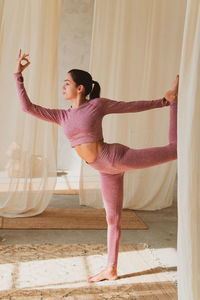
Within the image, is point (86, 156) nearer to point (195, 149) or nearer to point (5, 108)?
point (195, 149)

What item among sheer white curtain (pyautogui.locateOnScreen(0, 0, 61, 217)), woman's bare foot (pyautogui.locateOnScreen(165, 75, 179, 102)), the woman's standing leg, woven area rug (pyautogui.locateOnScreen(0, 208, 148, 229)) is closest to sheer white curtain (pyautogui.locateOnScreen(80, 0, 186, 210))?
woven area rug (pyautogui.locateOnScreen(0, 208, 148, 229))

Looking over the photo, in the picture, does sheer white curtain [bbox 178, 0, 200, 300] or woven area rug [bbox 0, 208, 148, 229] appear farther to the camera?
woven area rug [bbox 0, 208, 148, 229]

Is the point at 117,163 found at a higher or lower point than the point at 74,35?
lower

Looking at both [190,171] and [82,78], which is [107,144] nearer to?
[82,78]

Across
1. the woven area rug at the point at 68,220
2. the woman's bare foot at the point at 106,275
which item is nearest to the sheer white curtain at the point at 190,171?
the woman's bare foot at the point at 106,275

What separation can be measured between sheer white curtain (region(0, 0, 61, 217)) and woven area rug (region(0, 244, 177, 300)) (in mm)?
973

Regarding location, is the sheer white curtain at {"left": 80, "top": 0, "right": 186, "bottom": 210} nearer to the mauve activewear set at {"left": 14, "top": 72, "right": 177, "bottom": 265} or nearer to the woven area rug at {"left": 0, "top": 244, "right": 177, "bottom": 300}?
the woven area rug at {"left": 0, "top": 244, "right": 177, "bottom": 300}

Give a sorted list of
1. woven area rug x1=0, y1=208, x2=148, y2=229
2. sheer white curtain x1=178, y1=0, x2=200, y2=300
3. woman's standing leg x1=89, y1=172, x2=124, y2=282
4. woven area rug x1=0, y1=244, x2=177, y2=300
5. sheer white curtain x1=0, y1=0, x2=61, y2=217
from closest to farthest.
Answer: sheer white curtain x1=178, y1=0, x2=200, y2=300 → woven area rug x1=0, y1=244, x2=177, y2=300 → woman's standing leg x1=89, y1=172, x2=124, y2=282 → woven area rug x1=0, y1=208, x2=148, y2=229 → sheer white curtain x1=0, y1=0, x2=61, y2=217

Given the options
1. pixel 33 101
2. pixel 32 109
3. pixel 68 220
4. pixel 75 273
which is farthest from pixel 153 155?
pixel 33 101

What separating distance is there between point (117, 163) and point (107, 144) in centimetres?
14

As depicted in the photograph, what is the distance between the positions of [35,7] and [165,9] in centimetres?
145

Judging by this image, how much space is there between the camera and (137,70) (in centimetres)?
429

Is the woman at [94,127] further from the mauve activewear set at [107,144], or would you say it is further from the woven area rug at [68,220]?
the woven area rug at [68,220]

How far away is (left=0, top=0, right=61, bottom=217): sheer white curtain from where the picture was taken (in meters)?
3.76
